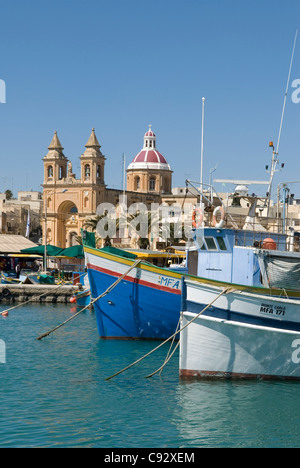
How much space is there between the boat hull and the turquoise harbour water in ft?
7.45

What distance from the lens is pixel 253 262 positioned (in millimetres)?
22875

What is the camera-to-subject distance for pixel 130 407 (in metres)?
18.3

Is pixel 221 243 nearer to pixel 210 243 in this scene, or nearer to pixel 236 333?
pixel 210 243

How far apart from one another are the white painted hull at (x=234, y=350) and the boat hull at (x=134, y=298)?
6.22 m

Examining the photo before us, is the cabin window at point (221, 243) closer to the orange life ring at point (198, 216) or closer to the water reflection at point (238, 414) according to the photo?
the orange life ring at point (198, 216)

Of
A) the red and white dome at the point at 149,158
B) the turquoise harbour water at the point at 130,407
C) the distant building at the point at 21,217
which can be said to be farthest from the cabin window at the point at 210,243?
the red and white dome at the point at 149,158

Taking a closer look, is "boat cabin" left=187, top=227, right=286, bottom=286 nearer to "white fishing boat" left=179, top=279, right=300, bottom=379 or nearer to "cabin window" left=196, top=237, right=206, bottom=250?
"cabin window" left=196, top=237, right=206, bottom=250

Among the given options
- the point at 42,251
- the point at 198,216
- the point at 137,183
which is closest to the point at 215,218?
the point at 198,216

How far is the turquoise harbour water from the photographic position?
1602 cm

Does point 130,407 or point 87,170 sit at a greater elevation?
point 87,170

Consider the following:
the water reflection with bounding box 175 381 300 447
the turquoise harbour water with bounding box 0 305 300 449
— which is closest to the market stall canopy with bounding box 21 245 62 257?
the turquoise harbour water with bounding box 0 305 300 449

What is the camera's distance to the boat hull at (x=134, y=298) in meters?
27.3

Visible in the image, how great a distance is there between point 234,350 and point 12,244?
48659 mm

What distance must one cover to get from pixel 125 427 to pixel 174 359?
914cm
